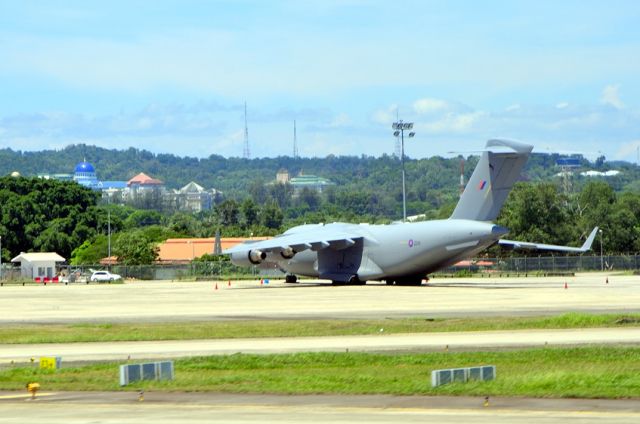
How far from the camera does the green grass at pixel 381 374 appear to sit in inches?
955

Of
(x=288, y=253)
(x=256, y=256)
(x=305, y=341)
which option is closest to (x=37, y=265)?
(x=256, y=256)

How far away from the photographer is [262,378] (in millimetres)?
27062

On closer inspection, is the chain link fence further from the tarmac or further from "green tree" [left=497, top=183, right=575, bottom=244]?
the tarmac

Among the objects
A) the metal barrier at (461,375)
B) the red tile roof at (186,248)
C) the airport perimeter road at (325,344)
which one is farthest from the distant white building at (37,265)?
the metal barrier at (461,375)

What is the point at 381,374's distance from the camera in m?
27.6

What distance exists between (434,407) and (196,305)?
134 feet

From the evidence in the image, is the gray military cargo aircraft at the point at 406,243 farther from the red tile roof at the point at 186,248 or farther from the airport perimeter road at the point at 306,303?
the red tile roof at the point at 186,248

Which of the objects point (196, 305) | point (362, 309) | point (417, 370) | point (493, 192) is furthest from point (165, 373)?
point (493, 192)

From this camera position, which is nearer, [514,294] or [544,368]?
[544,368]

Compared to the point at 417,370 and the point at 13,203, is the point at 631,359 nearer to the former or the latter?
the point at 417,370

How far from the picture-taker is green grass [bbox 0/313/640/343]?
4100 cm

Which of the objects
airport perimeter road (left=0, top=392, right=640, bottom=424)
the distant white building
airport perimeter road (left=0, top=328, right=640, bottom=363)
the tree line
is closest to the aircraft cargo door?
airport perimeter road (left=0, top=328, right=640, bottom=363)

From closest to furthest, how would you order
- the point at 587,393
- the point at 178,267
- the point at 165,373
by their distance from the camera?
the point at 587,393
the point at 165,373
the point at 178,267

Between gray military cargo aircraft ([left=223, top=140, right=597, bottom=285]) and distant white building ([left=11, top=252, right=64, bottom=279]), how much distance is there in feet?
148
